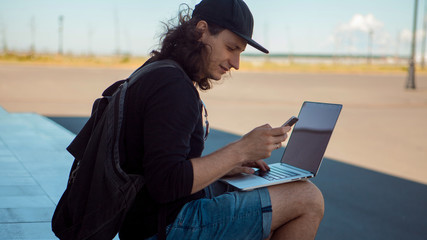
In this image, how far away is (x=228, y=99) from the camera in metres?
14.5

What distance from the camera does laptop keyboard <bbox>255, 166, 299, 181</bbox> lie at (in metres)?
2.27

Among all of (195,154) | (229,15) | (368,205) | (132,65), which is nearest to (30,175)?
(368,205)

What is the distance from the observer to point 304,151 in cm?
256

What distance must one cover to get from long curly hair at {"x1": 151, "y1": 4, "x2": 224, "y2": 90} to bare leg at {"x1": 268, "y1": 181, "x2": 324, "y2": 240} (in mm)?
582

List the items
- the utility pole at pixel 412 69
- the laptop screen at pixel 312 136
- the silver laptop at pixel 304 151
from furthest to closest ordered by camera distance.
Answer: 1. the utility pole at pixel 412 69
2. the laptop screen at pixel 312 136
3. the silver laptop at pixel 304 151

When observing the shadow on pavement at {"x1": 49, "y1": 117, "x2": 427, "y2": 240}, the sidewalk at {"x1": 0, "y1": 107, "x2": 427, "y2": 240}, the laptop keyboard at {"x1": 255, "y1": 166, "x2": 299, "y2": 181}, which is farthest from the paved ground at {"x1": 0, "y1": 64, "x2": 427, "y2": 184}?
the laptop keyboard at {"x1": 255, "y1": 166, "x2": 299, "y2": 181}

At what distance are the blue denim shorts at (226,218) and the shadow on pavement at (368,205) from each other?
199cm

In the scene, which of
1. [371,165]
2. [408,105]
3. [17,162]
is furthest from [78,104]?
[408,105]

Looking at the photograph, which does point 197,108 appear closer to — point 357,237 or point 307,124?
point 307,124

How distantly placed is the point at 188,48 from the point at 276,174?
72 centimetres

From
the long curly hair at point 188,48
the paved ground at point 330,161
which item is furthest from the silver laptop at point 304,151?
the paved ground at point 330,161

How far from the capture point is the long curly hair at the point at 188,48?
2109mm

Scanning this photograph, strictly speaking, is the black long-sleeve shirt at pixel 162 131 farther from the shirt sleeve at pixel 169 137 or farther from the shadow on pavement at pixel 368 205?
the shadow on pavement at pixel 368 205

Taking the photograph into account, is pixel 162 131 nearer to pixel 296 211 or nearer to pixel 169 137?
pixel 169 137
